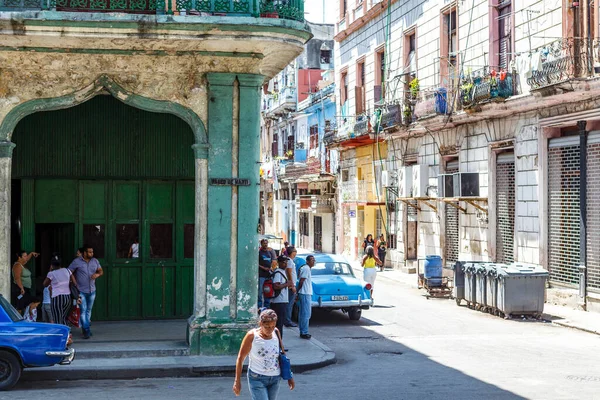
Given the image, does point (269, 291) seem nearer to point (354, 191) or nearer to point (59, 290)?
point (59, 290)

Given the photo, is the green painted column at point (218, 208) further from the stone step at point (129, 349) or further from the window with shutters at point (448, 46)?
the window with shutters at point (448, 46)

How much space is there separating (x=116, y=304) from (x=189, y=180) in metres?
2.57

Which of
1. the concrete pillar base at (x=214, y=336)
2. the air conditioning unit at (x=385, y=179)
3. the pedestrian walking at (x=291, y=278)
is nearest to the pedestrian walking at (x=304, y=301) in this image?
the pedestrian walking at (x=291, y=278)

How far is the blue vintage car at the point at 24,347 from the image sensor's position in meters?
11.0

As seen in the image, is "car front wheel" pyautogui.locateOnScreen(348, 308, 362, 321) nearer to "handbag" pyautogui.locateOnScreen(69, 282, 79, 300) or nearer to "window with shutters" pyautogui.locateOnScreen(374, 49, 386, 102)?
"handbag" pyautogui.locateOnScreen(69, 282, 79, 300)

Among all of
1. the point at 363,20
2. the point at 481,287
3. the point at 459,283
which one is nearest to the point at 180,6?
the point at 481,287

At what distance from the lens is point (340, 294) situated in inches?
734

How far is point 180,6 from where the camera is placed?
12.4m

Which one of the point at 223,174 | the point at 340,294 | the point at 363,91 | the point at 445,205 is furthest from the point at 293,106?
the point at 223,174

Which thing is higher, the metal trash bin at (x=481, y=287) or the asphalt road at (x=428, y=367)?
the metal trash bin at (x=481, y=287)

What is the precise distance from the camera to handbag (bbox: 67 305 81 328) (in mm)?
14180

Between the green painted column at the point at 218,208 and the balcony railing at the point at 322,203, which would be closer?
the green painted column at the point at 218,208

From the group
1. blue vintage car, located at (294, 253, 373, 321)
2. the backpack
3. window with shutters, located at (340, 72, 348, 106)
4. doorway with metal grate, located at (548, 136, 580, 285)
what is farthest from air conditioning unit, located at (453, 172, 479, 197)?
window with shutters, located at (340, 72, 348, 106)

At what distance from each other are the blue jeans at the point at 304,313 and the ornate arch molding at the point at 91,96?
3.97 metres
